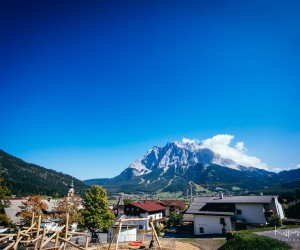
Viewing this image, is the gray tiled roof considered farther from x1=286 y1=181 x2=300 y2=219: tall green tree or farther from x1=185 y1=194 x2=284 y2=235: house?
x1=286 y1=181 x2=300 y2=219: tall green tree

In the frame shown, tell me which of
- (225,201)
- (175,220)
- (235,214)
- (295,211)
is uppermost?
(225,201)

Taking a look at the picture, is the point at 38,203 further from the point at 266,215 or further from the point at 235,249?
the point at 266,215

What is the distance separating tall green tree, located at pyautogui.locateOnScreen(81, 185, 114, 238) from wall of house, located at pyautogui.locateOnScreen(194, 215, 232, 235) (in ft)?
65.1

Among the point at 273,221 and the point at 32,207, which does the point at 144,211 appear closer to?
the point at 32,207

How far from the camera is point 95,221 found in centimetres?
4566

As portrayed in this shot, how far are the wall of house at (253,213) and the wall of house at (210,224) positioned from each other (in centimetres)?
485

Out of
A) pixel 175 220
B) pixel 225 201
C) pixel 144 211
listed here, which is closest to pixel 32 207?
pixel 144 211

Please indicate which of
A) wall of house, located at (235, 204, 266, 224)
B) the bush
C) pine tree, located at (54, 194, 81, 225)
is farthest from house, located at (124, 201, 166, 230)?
the bush

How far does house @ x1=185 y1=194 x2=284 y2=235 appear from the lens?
4469cm

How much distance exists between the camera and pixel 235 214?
4753cm

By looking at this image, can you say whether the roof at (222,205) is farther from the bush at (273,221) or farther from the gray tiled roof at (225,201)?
the bush at (273,221)

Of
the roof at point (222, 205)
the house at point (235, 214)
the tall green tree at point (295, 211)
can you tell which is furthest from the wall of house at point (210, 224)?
the tall green tree at point (295, 211)

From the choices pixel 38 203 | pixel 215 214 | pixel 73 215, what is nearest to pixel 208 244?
pixel 215 214

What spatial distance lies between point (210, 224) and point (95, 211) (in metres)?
25.4
